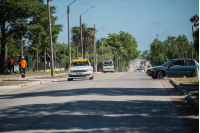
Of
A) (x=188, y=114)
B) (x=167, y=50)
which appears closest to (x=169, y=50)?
Result: (x=167, y=50)

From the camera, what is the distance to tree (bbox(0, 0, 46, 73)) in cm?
3375

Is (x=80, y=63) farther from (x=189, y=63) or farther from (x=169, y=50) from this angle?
(x=169, y=50)

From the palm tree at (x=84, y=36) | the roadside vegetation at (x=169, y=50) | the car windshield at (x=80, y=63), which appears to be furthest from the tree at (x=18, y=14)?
the roadside vegetation at (x=169, y=50)

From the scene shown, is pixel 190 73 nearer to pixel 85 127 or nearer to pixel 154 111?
pixel 154 111

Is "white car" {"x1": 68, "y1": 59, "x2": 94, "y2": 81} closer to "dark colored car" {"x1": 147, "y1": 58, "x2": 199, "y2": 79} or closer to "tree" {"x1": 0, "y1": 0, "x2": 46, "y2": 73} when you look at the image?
"dark colored car" {"x1": 147, "y1": 58, "x2": 199, "y2": 79}

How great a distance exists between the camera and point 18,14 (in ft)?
116

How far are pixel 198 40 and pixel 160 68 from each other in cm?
1270

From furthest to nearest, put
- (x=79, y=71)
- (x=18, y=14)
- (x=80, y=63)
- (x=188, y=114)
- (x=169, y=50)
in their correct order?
(x=169, y=50), (x=18, y=14), (x=80, y=63), (x=79, y=71), (x=188, y=114)

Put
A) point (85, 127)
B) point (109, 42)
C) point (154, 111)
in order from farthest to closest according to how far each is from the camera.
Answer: point (109, 42) < point (154, 111) < point (85, 127)

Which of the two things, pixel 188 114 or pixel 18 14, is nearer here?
pixel 188 114

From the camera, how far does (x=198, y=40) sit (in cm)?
1127

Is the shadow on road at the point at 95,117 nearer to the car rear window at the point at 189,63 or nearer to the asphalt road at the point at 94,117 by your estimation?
the asphalt road at the point at 94,117

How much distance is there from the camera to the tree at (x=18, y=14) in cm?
3375

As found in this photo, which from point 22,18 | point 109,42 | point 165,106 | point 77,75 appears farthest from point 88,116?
point 109,42
